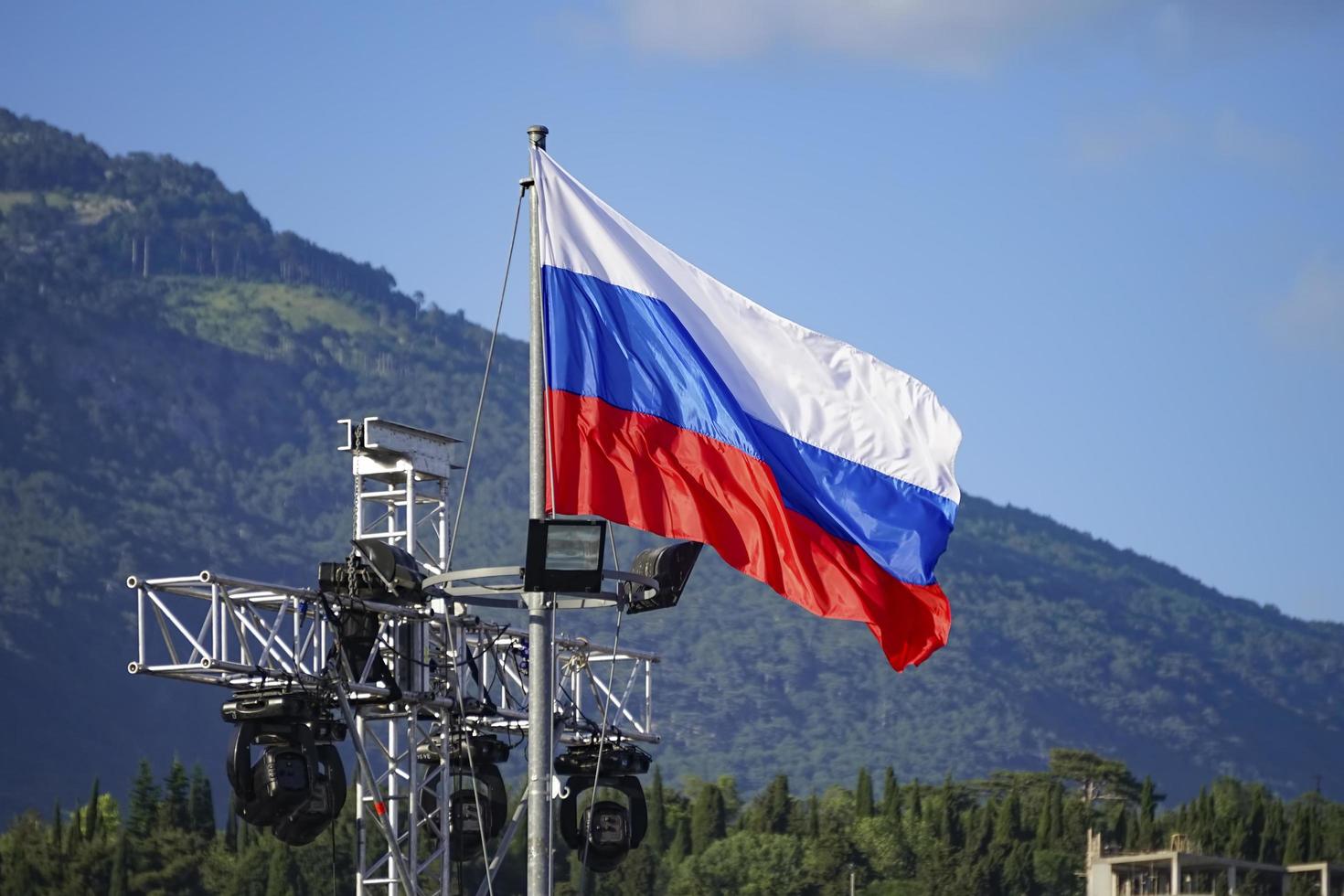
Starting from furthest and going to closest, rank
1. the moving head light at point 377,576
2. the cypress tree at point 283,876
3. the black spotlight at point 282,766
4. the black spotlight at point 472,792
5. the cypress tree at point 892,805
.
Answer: the cypress tree at point 892,805
the cypress tree at point 283,876
the black spotlight at point 472,792
the moving head light at point 377,576
the black spotlight at point 282,766

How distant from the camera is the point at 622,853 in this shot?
28.4 meters

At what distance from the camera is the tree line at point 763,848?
86.3 metres

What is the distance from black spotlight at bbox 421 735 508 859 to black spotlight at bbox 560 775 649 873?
0.95 m

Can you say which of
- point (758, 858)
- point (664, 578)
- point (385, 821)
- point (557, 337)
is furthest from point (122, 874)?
point (557, 337)

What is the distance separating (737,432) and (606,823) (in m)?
11.0

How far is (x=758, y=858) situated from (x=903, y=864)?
6.32 m

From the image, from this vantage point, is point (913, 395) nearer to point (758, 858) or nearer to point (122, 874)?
point (122, 874)

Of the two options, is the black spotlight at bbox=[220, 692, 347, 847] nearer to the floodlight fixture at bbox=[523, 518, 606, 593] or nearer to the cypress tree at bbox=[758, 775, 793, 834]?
the floodlight fixture at bbox=[523, 518, 606, 593]

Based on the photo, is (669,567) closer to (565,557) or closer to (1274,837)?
(565,557)

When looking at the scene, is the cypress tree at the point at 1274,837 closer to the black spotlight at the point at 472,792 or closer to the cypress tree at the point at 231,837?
the cypress tree at the point at 231,837

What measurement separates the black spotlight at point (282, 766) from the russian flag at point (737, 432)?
7.75m

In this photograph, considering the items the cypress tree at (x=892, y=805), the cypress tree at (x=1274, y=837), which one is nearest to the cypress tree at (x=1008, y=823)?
the cypress tree at (x=892, y=805)

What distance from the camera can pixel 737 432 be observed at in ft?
59.8

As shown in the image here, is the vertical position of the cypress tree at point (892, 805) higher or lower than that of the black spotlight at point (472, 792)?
lower
